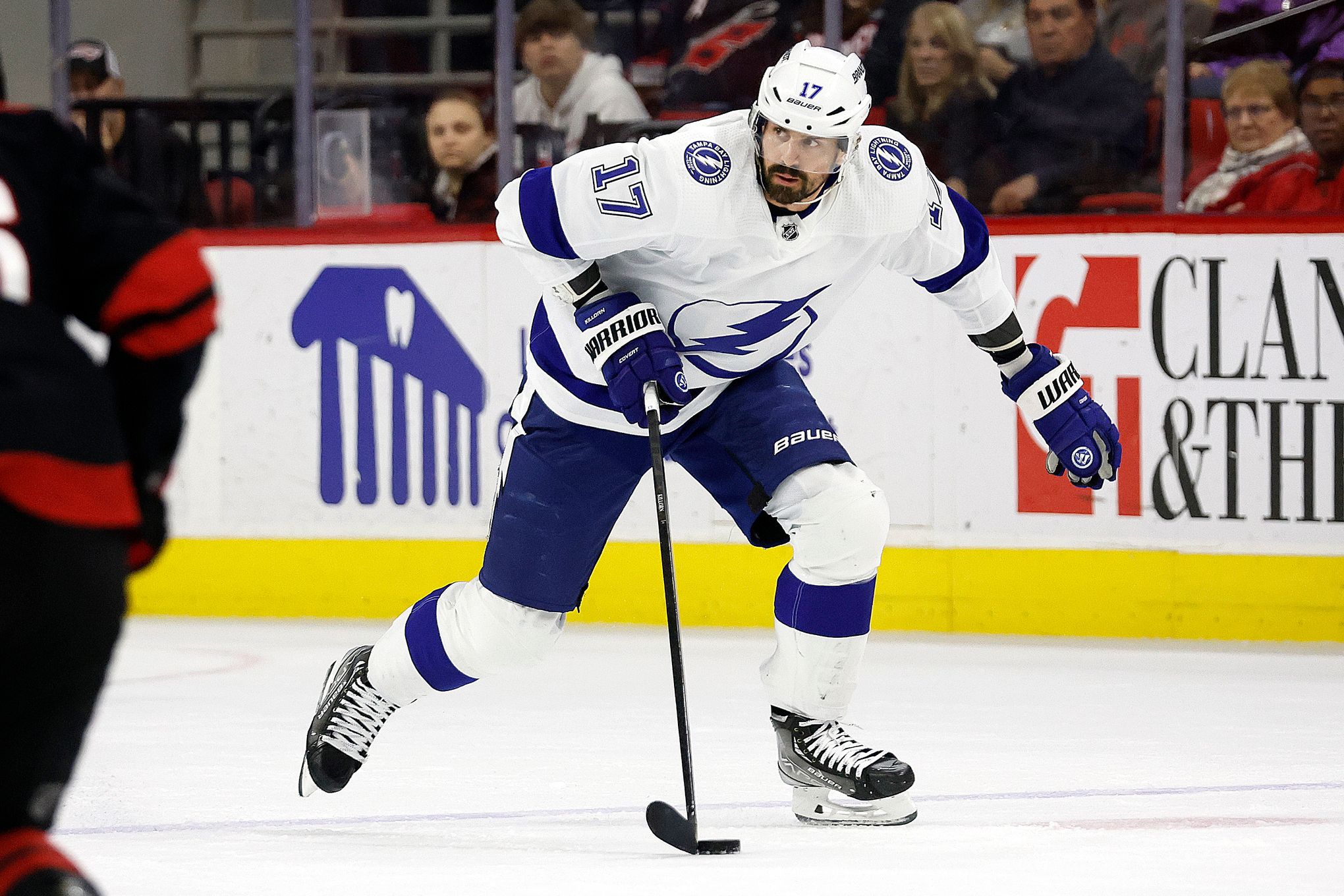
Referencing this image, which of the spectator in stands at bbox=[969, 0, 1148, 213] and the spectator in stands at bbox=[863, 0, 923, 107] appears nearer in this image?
the spectator in stands at bbox=[969, 0, 1148, 213]

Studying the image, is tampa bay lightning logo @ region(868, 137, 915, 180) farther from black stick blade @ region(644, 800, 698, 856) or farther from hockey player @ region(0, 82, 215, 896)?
hockey player @ region(0, 82, 215, 896)

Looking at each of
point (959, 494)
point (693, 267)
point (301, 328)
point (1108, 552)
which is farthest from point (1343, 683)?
point (301, 328)

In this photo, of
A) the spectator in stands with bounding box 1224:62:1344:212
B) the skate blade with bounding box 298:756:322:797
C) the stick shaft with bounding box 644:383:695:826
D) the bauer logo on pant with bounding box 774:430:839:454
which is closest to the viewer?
the stick shaft with bounding box 644:383:695:826

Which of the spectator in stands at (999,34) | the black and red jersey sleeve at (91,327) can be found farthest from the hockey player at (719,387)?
the spectator in stands at (999,34)

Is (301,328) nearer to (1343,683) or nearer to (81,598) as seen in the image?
(1343,683)

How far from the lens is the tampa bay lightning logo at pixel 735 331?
3166 mm

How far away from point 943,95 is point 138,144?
2.46m

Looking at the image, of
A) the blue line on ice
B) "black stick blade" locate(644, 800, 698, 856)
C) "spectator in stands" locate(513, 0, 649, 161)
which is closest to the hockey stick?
"black stick blade" locate(644, 800, 698, 856)

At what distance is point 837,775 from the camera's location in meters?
3.12

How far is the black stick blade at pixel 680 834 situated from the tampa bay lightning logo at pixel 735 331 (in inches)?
29.9

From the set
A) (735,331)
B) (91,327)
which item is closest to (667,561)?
(735,331)

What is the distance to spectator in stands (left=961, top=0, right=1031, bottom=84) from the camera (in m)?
5.49

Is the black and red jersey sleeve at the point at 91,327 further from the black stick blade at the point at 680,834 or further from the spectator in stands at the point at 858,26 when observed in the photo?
the spectator in stands at the point at 858,26

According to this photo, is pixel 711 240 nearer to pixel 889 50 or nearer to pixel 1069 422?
pixel 1069 422
